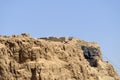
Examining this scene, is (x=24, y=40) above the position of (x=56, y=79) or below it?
above

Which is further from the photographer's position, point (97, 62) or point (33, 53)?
point (97, 62)

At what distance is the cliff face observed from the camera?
192 feet

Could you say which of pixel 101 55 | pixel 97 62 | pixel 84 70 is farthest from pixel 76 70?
pixel 101 55

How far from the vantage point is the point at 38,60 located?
59875 mm

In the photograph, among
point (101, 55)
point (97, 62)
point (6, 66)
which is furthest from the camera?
point (101, 55)

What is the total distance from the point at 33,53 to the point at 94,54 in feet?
75.2

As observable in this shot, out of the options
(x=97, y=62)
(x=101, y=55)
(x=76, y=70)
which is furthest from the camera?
(x=101, y=55)

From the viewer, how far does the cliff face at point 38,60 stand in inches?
2309

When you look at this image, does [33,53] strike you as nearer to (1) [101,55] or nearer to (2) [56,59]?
(2) [56,59]

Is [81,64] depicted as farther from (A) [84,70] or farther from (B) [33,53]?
(B) [33,53]

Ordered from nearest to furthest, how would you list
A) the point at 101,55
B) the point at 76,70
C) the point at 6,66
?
the point at 6,66 → the point at 76,70 → the point at 101,55

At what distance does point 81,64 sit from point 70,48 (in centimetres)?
280

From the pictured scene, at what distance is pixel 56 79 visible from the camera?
59656 millimetres

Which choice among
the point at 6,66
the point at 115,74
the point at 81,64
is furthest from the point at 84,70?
the point at 115,74
